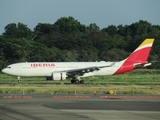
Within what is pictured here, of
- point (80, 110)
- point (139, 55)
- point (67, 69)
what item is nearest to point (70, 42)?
point (139, 55)

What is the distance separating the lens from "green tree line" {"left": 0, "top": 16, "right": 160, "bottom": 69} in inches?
4141

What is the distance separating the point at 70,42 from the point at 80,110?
105765 mm

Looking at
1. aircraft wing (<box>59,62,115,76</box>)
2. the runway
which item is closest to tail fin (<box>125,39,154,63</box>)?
aircraft wing (<box>59,62,115,76</box>)

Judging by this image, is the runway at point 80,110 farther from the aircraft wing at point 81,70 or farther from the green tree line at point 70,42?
the green tree line at point 70,42

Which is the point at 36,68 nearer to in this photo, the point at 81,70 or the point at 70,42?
the point at 81,70

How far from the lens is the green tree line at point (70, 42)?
4141 inches

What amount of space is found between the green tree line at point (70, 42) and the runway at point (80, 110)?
6155 cm

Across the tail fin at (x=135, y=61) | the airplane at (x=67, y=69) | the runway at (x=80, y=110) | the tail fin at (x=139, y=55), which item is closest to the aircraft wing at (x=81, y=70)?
the airplane at (x=67, y=69)

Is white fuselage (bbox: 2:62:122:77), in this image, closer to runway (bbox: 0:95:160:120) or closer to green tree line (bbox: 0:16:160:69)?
runway (bbox: 0:95:160:120)

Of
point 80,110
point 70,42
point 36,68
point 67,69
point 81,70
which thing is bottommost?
point 80,110

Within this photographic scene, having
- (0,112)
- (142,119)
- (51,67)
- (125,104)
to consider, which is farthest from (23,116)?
(51,67)

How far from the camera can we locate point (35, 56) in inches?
4136

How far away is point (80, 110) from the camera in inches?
1005

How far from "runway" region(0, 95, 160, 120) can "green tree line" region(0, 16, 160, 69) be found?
202 ft
